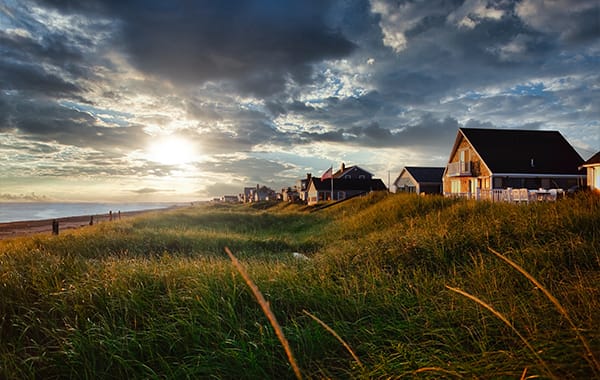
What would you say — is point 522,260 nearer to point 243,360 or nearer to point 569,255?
point 569,255

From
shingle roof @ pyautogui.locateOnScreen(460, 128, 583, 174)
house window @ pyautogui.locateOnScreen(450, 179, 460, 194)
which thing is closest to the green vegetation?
shingle roof @ pyautogui.locateOnScreen(460, 128, 583, 174)

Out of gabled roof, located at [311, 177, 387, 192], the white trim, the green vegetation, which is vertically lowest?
the green vegetation

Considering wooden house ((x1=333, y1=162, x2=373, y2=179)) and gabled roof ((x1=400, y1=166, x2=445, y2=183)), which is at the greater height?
wooden house ((x1=333, y1=162, x2=373, y2=179))

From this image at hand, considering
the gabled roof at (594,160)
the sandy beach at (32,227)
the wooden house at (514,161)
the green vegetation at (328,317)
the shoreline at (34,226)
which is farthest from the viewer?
the wooden house at (514,161)

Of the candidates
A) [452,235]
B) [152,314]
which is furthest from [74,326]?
[452,235]

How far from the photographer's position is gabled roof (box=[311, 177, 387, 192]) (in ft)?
205

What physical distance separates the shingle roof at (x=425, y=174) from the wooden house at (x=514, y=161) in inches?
573

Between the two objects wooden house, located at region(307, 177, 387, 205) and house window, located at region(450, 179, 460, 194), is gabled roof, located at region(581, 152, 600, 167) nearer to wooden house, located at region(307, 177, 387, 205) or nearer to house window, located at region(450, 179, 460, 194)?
house window, located at region(450, 179, 460, 194)

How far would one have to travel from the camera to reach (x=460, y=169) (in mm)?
31453

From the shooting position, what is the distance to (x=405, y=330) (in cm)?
352

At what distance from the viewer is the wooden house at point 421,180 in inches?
1848

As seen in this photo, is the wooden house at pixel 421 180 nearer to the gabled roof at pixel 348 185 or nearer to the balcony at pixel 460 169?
the gabled roof at pixel 348 185

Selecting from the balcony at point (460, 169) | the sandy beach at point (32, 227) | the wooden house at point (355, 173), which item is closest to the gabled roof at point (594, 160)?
the balcony at point (460, 169)

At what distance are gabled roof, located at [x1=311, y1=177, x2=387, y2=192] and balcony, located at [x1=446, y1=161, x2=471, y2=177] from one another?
29167 millimetres
